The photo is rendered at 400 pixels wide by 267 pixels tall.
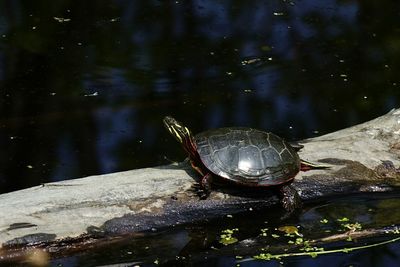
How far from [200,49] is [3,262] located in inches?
156

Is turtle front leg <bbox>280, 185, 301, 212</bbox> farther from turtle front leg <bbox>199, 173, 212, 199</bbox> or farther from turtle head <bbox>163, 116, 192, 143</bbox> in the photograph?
turtle head <bbox>163, 116, 192, 143</bbox>

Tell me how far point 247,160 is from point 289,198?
308 millimetres

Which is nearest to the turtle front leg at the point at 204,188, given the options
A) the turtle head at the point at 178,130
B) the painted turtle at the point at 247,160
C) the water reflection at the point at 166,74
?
the painted turtle at the point at 247,160

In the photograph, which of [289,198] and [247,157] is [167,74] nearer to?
[247,157]

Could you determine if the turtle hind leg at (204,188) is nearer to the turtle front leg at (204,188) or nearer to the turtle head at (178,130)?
the turtle front leg at (204,188)

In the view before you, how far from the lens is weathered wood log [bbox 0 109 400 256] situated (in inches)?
160

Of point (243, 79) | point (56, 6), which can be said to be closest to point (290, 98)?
point (243, 79)

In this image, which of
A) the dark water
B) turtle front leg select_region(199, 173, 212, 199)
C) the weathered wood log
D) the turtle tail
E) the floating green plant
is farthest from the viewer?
the dark water

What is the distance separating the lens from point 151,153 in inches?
228

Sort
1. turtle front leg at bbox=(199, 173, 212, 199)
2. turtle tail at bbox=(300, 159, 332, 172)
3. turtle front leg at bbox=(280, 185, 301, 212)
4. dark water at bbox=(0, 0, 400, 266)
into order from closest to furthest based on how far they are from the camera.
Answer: turtle front leg at bbox=(199, 173, 212, 199) → turtle front leg at bbox=(280, 185, 301, 212) → turtle tail at bbox=(300, 159, 332, 172) → dark water at bbox=(0, 0, 400, 266)

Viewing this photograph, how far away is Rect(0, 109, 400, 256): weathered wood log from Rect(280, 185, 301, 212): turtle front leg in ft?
0.26

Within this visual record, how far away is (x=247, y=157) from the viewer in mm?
4543

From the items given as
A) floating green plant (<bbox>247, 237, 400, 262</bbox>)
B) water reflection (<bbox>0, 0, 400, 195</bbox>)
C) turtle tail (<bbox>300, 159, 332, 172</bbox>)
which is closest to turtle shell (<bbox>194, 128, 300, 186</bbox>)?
turtle tail (<bbox>300, 159, 332, 172</bbox>)

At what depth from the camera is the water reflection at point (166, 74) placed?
230 inches
